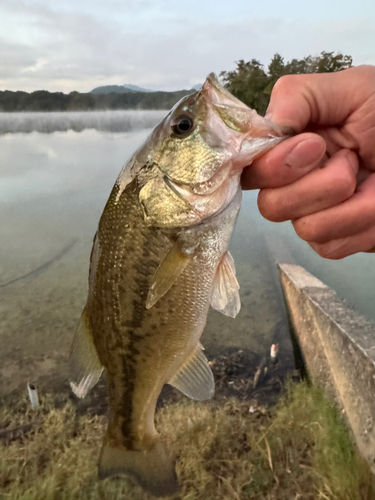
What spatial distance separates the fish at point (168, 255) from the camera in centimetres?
103

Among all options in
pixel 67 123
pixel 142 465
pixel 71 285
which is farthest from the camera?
pixel 67 123

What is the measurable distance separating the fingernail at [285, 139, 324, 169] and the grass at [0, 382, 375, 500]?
266cm

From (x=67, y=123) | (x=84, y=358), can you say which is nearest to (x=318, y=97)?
(x=84, y=358)

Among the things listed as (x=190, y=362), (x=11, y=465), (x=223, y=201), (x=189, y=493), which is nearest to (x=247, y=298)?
(x=189, y=493)

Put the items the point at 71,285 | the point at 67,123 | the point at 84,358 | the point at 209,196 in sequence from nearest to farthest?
1. the point at 209,196
2. the point at 84,358
3. the point at 71,285
4. the point at 67,123

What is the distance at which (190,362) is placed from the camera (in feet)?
4.69

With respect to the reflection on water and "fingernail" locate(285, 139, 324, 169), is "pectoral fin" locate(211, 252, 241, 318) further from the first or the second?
the reflection on water

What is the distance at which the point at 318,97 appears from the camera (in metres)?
1.21

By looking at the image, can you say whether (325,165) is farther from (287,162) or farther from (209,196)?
(209,196)

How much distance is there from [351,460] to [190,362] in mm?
2280

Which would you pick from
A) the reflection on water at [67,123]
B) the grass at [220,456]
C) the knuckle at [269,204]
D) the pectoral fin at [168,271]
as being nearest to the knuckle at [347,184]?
the knuckle at [269,204]

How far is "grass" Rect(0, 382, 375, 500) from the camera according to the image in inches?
103

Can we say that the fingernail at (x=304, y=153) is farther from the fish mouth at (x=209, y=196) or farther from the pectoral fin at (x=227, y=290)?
the pectoral fin at (x=227, y=290)

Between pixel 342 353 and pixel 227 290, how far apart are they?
2.31m
